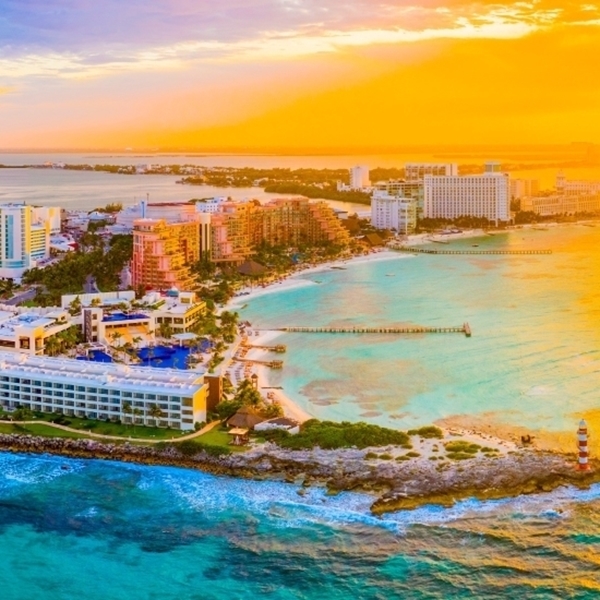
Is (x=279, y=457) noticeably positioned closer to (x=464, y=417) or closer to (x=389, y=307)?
(x=464, y=417)

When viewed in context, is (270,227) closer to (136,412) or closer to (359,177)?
(136,412)

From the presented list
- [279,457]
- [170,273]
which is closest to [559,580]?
[279,457]

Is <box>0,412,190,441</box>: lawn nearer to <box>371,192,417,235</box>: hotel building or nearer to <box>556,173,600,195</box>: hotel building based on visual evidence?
<box>371,192,417,235</box>: hotel building

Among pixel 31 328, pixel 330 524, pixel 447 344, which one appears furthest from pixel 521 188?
pixel 330 524

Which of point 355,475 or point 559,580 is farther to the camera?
point 355,475

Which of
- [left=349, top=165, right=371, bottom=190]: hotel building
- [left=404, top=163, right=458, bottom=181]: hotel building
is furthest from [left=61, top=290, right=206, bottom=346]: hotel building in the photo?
[left=349, top=165, right=371, bottom=190]: hotel building

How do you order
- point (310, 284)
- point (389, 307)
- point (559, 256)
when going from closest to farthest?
1. point (389, 307)
2. point (310, 284)
3. point (559, 256)

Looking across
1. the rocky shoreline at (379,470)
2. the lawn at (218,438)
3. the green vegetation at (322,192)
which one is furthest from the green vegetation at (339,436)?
the green vegetation at (322,192)
